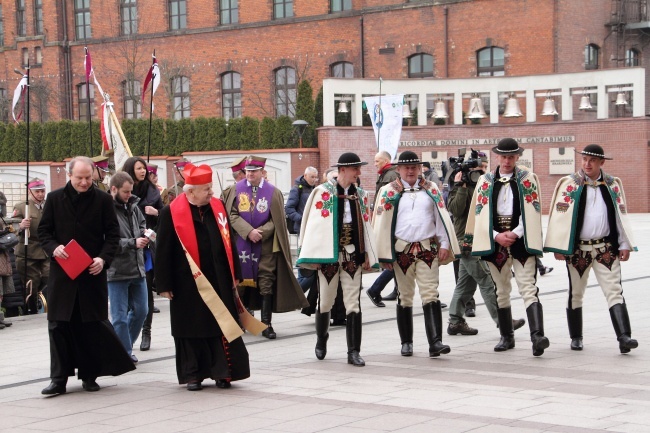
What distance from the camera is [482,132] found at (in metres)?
35.8

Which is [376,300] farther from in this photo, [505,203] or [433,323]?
[505,203]

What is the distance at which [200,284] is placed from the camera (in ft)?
27.7

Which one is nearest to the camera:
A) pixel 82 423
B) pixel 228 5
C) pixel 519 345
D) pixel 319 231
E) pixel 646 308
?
pixel 82 423

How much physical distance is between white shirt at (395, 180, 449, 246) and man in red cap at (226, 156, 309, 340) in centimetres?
193

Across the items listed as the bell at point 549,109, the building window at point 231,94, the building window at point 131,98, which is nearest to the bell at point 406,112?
the bell at point 549,109

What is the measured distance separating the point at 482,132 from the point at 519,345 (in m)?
25.8

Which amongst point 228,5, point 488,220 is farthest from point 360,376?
point 228,5

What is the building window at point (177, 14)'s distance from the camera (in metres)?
47.8

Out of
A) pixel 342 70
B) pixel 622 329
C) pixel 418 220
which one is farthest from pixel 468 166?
pixel 342 70

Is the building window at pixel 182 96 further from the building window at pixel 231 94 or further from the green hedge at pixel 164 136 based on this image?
the green hedge at pixel 164 136

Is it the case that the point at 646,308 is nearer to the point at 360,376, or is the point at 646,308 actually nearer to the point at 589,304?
the point at 589,304

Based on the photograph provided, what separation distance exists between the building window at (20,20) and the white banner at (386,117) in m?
28.4

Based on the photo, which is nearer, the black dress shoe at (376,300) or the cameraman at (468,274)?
the cameraman at (468,274)

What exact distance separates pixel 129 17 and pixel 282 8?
797 cm
